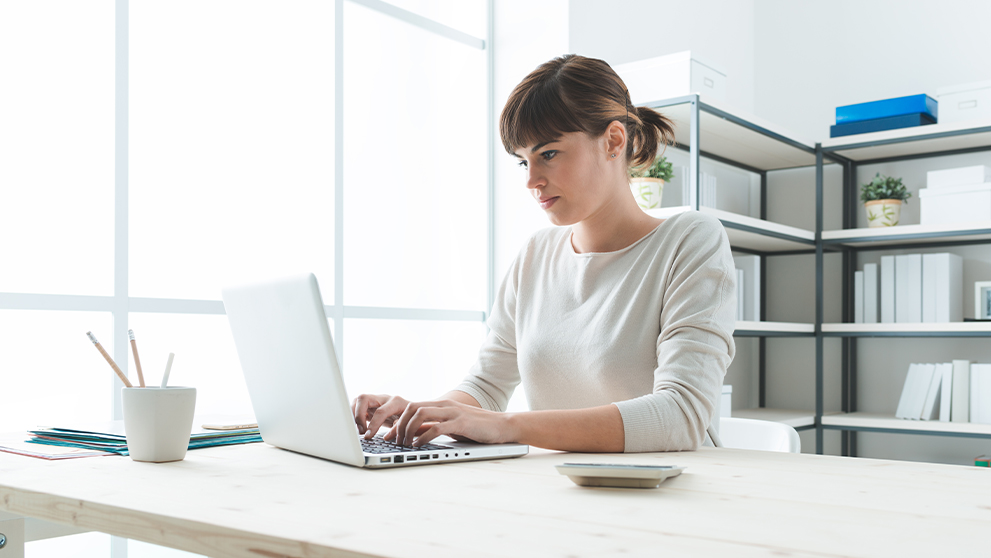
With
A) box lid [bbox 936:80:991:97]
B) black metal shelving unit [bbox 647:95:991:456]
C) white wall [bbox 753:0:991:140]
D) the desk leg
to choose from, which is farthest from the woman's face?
white wall [bbox 753:0:991:140]

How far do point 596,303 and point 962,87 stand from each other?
2297mm

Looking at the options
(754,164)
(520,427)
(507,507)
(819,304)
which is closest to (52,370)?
(520,427)

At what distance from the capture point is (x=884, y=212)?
3125 millimetres

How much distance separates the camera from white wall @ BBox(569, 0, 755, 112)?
3135 millimetres

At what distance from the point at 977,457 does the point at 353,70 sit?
8.71ft

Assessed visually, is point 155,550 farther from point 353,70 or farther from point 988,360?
point 988,360

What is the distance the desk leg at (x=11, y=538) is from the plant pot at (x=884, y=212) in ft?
9.66

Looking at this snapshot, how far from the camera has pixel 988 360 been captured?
10.2 feet

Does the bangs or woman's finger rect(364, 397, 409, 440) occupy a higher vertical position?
the bangs

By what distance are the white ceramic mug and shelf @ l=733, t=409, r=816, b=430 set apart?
2.38 m

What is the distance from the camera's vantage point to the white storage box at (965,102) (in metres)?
2.96

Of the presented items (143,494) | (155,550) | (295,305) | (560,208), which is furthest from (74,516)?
(155,550)

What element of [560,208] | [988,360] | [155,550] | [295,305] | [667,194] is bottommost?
[155,550]

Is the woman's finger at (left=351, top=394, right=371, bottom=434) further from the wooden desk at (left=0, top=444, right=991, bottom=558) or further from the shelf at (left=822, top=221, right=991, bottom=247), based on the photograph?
the shelf at (left=822, top=221, right=991, bottom=247)
